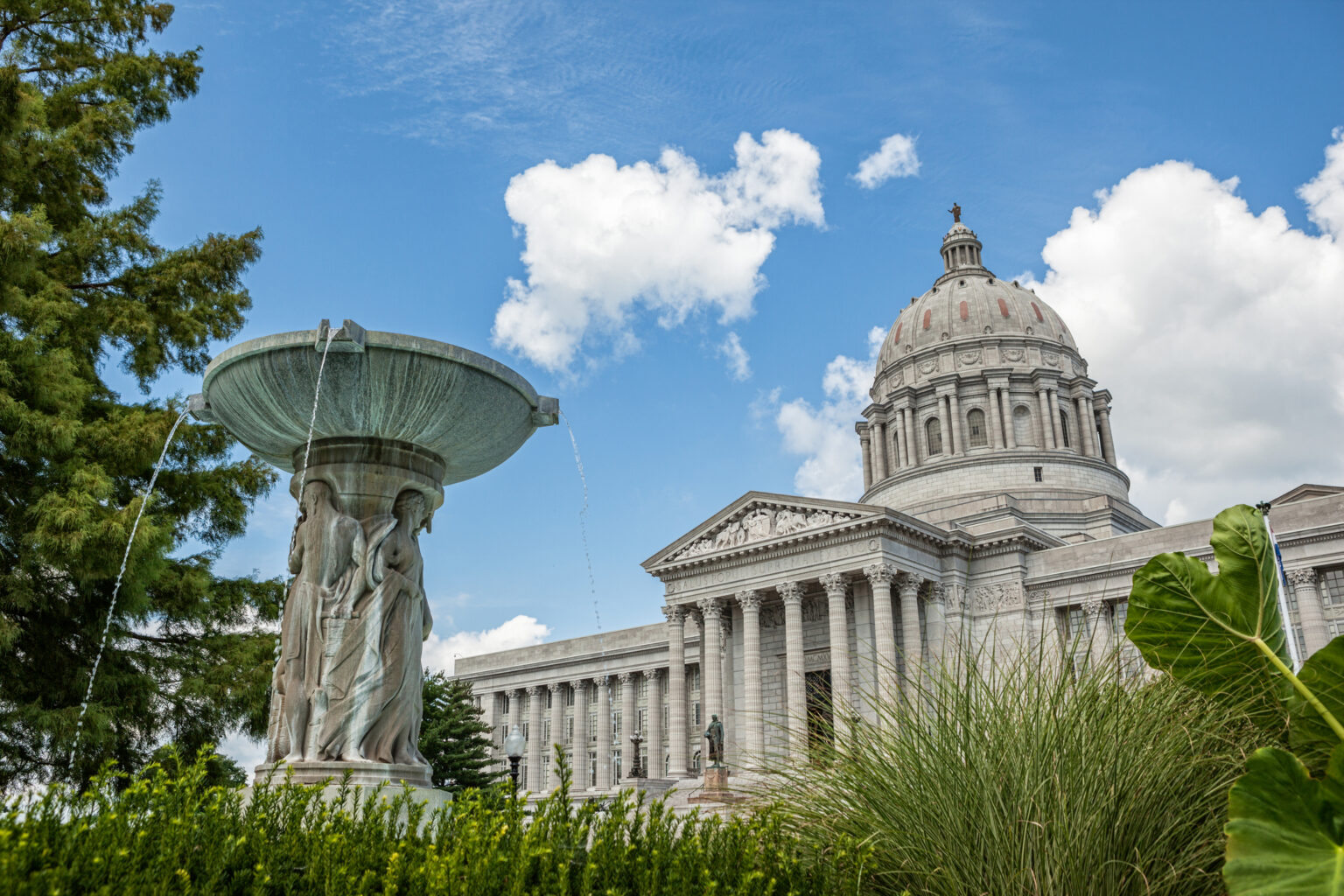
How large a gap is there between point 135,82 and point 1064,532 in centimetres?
4492

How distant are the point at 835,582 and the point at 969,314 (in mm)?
27761

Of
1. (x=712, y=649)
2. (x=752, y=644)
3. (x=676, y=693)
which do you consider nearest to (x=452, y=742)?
(x=676, y=693)

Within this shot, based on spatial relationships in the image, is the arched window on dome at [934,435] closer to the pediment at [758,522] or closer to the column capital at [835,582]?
the pediment at [758,522]

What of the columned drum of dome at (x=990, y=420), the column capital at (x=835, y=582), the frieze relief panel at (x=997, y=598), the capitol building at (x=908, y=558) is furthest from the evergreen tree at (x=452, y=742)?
the columned drum of dome at (x=990, y=420)

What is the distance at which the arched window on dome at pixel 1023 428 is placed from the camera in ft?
182

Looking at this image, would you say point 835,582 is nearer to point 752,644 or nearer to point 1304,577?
point 752,644

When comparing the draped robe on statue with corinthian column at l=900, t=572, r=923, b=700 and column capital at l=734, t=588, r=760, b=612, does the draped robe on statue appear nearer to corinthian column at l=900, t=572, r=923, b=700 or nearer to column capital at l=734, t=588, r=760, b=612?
corinthian column at l=900, t=572, r=923, b=700

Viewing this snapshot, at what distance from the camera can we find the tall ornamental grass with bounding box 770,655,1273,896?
452 centimetres

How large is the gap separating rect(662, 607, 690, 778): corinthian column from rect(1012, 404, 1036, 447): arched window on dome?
2292 centimetres

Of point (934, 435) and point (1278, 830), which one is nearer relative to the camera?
point (1278, 830)

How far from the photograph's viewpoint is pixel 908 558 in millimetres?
39719

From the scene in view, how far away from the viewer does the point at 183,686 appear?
1717cm

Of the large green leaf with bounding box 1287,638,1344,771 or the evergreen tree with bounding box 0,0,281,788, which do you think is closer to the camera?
the large green leaf with bounding box 1287,638,1344,771

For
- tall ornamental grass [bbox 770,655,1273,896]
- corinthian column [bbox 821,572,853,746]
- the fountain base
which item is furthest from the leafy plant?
corinthian column [bbox 821,572,853,746]
